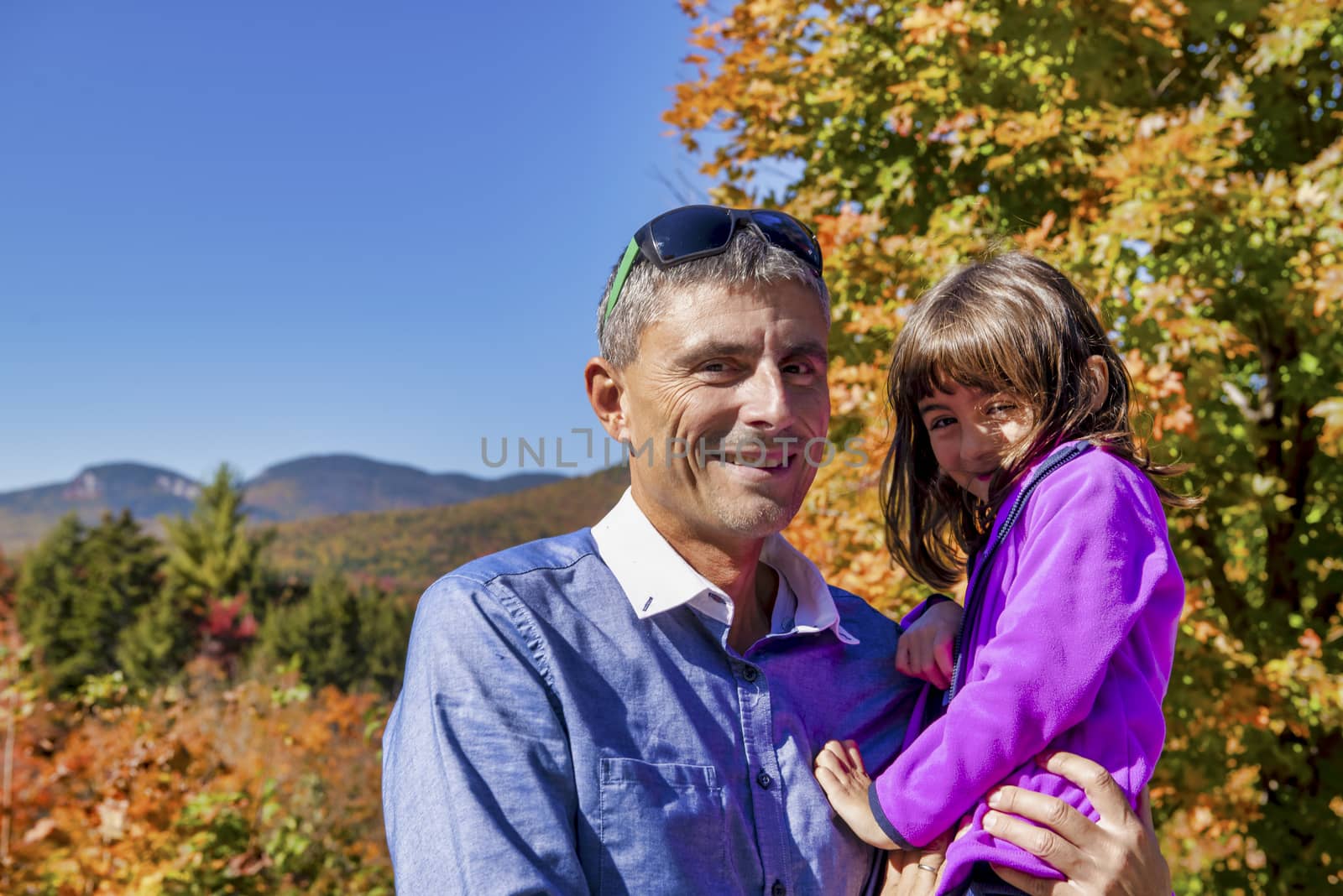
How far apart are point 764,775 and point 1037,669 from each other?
449 millimetres

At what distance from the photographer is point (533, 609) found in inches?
57.4

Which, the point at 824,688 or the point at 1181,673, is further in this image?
the point at 1181,673

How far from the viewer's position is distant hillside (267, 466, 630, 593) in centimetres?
2258

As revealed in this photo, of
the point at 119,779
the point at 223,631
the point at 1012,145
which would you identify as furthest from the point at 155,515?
the point at 1012,145

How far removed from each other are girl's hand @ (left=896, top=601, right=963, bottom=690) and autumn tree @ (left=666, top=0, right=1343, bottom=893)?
1659 mm

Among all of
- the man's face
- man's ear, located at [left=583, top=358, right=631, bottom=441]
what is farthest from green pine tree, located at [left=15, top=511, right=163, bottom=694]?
the man's face

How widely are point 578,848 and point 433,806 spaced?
0.21 metres

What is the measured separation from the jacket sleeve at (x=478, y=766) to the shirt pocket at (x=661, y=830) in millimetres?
57

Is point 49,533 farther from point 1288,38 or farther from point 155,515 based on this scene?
point 1288,38

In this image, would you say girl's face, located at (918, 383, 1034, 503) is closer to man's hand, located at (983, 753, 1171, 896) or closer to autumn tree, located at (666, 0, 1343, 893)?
man's hand, located at (983, 753, 1171, 896)

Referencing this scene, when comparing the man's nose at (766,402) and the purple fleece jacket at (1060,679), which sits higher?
the man's nose at (766,402)

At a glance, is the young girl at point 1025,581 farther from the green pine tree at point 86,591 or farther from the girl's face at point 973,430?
the green pine tree at point 86,591

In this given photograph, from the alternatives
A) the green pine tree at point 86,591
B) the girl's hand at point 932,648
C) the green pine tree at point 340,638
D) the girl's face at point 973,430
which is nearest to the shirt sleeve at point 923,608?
the girl's hand at point 932,648

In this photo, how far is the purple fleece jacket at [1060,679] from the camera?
Answer: 1.53 meters
